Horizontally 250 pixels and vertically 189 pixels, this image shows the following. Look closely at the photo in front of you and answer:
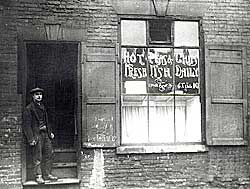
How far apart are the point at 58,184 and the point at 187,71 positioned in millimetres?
3365

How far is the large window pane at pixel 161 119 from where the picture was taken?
833 centimetres

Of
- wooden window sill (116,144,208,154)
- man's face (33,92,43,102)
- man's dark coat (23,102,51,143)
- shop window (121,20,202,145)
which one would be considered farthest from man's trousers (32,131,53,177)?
shop window (121,20,202,145)

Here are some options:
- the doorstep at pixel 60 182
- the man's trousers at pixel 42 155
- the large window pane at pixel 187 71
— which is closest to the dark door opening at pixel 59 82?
the man's trousers at pixel 42 155

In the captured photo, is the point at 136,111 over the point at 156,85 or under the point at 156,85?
under

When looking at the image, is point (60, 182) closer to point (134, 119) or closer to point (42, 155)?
point (42, 155)

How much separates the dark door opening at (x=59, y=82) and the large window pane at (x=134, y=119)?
Answer: 985mm

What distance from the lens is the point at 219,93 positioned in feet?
27.4

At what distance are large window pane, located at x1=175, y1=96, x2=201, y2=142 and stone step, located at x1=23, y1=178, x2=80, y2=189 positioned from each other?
7.32 ft

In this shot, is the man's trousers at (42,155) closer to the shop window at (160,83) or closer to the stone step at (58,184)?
the stone step at (58,184)

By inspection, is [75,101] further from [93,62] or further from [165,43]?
[165,43]

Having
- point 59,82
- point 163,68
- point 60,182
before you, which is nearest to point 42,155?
point 60,182

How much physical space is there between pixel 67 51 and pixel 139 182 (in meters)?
2.89

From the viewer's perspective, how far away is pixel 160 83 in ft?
27.4

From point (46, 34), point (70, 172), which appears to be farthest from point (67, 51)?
point (70, 172)
